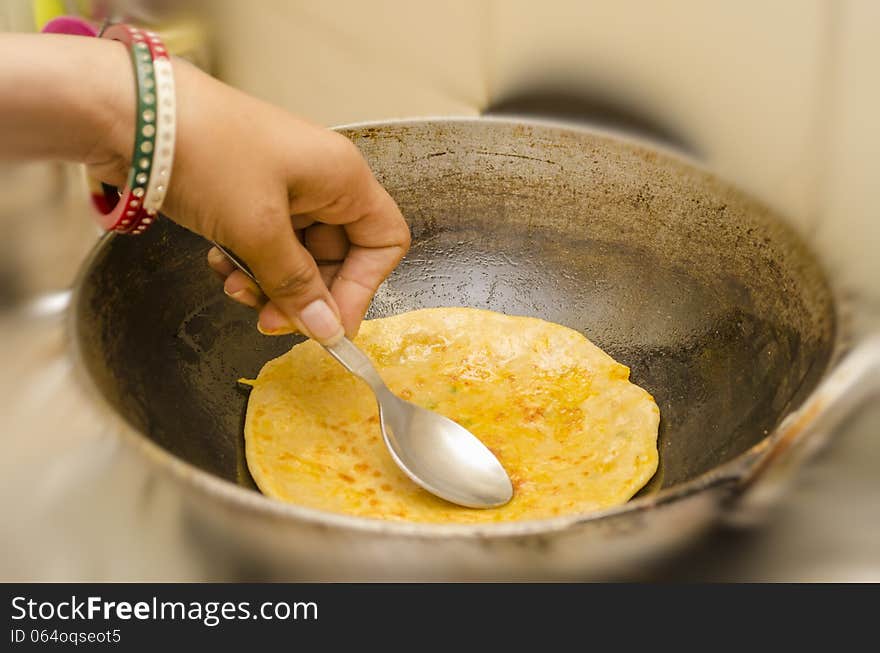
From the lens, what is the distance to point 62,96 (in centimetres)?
73

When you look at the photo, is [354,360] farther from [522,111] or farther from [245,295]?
[522,111]

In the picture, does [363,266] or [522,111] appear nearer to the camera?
[363,266]

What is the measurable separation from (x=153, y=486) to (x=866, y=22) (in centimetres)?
113

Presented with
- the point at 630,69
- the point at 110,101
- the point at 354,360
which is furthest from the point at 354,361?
the point at 630,69

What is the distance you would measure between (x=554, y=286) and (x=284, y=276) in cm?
47

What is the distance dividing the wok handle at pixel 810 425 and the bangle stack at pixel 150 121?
1.76 feet

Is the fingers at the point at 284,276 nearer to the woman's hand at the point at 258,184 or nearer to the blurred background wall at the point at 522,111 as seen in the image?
the woman's hand at the point at 258,184

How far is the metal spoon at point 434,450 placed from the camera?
3.02 feet

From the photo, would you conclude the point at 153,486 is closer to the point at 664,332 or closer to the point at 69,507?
the point at 69,507

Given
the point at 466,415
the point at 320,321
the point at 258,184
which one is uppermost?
→ the point at 258,184

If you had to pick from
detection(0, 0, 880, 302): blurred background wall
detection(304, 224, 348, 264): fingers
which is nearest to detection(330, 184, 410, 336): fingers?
detection(304, 224, 348, 264): fingers

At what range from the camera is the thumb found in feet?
2.60

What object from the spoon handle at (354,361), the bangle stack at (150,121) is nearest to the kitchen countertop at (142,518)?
the bangle stack at (150,121)

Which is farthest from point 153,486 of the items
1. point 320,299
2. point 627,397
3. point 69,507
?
point 627,397
